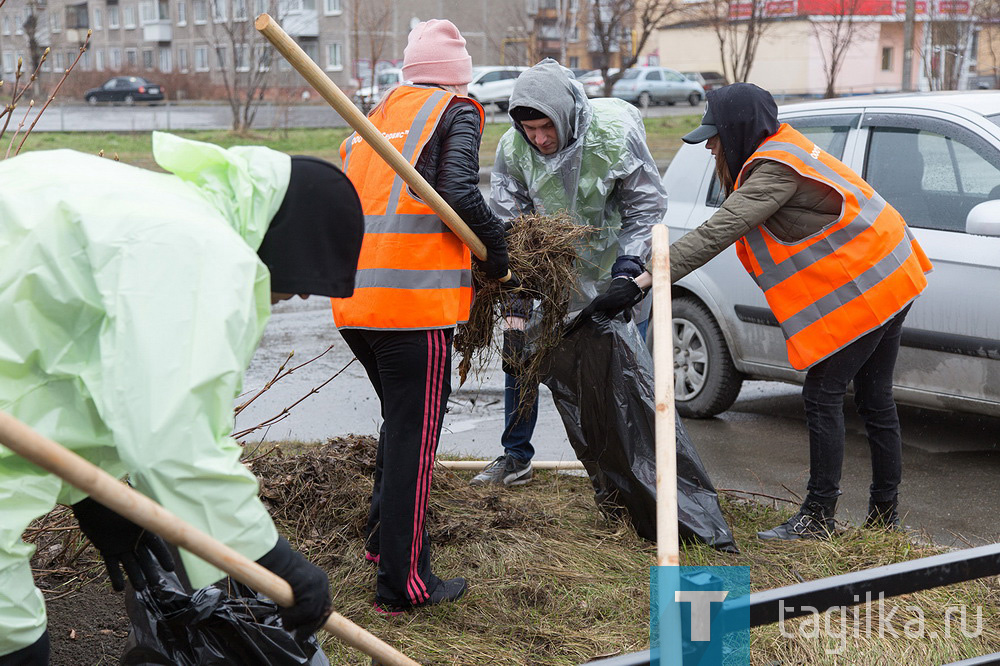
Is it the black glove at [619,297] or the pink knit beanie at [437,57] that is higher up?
the pink knit beanie at [437,57]

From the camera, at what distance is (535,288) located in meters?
3.84

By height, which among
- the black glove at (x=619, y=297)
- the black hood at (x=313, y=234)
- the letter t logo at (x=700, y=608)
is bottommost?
the letter t logo at (x=700, y=608)

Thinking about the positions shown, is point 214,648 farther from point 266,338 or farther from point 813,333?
point 266,338

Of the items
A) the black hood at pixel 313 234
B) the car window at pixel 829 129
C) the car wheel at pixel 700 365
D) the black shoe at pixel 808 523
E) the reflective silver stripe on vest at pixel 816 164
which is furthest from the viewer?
the car wheel at pixel 700 365

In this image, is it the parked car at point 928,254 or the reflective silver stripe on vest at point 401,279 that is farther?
the parked car at point 928,254

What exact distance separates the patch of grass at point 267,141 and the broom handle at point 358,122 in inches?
603

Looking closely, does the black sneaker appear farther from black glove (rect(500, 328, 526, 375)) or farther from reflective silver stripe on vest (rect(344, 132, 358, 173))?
reflective silver stripe on vest (rect(344, 132, 358, 173))

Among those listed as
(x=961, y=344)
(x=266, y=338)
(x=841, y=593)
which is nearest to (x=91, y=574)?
(x=841, y=593)

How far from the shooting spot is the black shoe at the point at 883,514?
3992 millimetres

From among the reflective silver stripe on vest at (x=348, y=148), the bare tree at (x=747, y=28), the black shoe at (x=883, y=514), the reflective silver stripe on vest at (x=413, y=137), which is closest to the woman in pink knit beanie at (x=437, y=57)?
the reflective silver stripe on vest at (x=413, y=137)

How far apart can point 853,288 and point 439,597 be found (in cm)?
179

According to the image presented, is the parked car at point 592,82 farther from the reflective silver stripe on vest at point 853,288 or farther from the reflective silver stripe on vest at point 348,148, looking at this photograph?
the reflective silver stripe on vest at point 348,148

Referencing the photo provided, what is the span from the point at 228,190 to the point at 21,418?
21.0 inches

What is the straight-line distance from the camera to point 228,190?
6.32 ft
